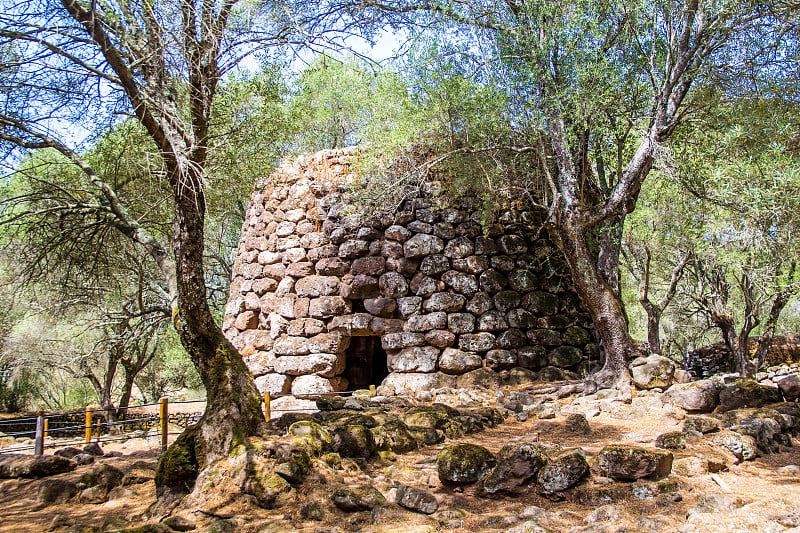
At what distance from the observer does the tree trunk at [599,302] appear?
25.3ft

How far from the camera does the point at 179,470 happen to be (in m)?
4.51

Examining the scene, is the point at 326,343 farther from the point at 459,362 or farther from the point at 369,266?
the point at 459,362

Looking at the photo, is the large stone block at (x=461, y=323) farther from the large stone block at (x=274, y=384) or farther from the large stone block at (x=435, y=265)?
the large stone block at (x=274, y=384)

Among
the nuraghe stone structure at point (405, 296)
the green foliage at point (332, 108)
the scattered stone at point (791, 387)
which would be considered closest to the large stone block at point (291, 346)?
the nuraghe stone structure at point (405, 296)

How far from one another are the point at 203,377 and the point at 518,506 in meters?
3.08

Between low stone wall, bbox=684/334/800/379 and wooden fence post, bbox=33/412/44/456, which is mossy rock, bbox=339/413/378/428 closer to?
wooden fence post, bbox=33/412/44/456

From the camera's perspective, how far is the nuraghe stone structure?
913 cm

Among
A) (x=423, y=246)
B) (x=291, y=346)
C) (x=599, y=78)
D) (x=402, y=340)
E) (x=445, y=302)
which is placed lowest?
(x=402, y=340)

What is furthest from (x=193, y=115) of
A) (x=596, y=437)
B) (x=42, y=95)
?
(x=596, y=437)

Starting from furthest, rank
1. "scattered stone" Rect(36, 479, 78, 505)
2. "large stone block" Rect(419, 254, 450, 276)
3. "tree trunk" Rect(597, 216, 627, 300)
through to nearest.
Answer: "large stone block" Rect(419, 254, 450, 276), "tree trunk" Rect(597, 216, 627, 300), "scattered stone" Rect(36, 479, 78, 505)

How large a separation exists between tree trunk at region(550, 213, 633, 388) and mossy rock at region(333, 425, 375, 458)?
4.06 m

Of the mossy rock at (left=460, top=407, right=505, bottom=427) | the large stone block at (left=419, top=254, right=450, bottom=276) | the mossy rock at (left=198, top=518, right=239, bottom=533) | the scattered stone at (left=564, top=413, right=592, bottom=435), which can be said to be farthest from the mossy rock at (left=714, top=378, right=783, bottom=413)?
the mossy rock at (left=198, top=518, right=239, bottom=533)

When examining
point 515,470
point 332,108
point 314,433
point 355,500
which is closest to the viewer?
point 355,500

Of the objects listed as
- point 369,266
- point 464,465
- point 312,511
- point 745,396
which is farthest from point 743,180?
point 312,511
